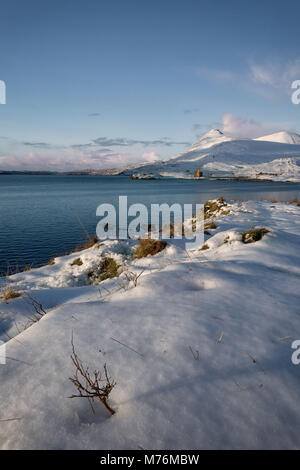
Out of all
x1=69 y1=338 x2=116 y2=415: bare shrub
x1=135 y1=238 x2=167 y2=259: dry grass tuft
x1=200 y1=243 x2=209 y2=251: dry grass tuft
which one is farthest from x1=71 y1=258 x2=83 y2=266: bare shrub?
x1=69 y1=338 x2=116 y2=415: bare shrub

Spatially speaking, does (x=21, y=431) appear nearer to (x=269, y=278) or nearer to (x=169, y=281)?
(x=169, y=281)

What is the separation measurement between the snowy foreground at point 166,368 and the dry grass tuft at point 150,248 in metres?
4.78

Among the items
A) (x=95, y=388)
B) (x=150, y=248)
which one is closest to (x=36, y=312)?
(x=95, y=388)

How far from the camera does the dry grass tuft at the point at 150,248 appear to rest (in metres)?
8.64

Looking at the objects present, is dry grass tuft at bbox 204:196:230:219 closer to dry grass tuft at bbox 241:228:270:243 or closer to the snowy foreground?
dry grass tuft at bbox 241:228:270:243

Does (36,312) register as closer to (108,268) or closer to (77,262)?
(108,268)

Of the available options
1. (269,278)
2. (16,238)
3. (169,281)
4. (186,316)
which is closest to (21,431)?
(186,316)

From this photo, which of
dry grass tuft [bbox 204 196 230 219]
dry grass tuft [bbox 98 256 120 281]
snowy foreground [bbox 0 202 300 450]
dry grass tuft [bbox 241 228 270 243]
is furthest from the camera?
dry grass tuft [bbox 204 196 230 219]

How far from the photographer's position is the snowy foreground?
62.4 inches

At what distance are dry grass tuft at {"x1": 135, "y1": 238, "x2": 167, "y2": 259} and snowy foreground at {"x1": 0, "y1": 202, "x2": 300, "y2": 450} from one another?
4.78 m

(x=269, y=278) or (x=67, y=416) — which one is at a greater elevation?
(x=269, y=278)
